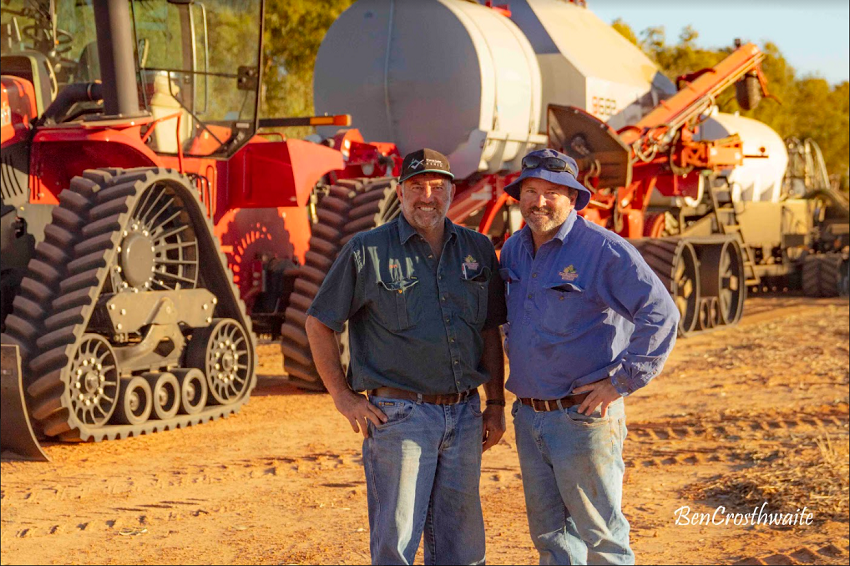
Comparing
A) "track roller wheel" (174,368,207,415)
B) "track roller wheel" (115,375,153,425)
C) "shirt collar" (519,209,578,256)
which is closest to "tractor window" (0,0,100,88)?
"track roller wheel" (174,368,207,415)

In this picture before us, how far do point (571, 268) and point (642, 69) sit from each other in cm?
1332

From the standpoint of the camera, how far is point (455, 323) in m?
4.36

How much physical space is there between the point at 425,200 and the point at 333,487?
3205 mm

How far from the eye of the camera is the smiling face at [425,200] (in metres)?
4.39

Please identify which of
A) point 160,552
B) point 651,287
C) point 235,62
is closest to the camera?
point 651,287

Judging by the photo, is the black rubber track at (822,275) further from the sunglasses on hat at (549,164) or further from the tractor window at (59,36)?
the sunglasses on hat at (549,164)

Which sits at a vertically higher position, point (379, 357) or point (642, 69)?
point (642, 69)

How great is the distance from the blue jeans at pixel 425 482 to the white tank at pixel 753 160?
1683 cm

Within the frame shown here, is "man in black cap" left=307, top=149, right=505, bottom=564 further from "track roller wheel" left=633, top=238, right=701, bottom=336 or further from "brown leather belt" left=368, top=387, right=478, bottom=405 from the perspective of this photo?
"track roller wheel" left=633, top=238, right=701, bottom=336

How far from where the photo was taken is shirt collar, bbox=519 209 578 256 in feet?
14.4

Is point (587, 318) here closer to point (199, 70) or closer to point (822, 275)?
point (199, 70)

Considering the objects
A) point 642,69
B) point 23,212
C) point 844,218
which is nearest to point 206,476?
point 23,212

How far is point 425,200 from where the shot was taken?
14.4ft

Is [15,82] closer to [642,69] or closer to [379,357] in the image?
[379,357]
